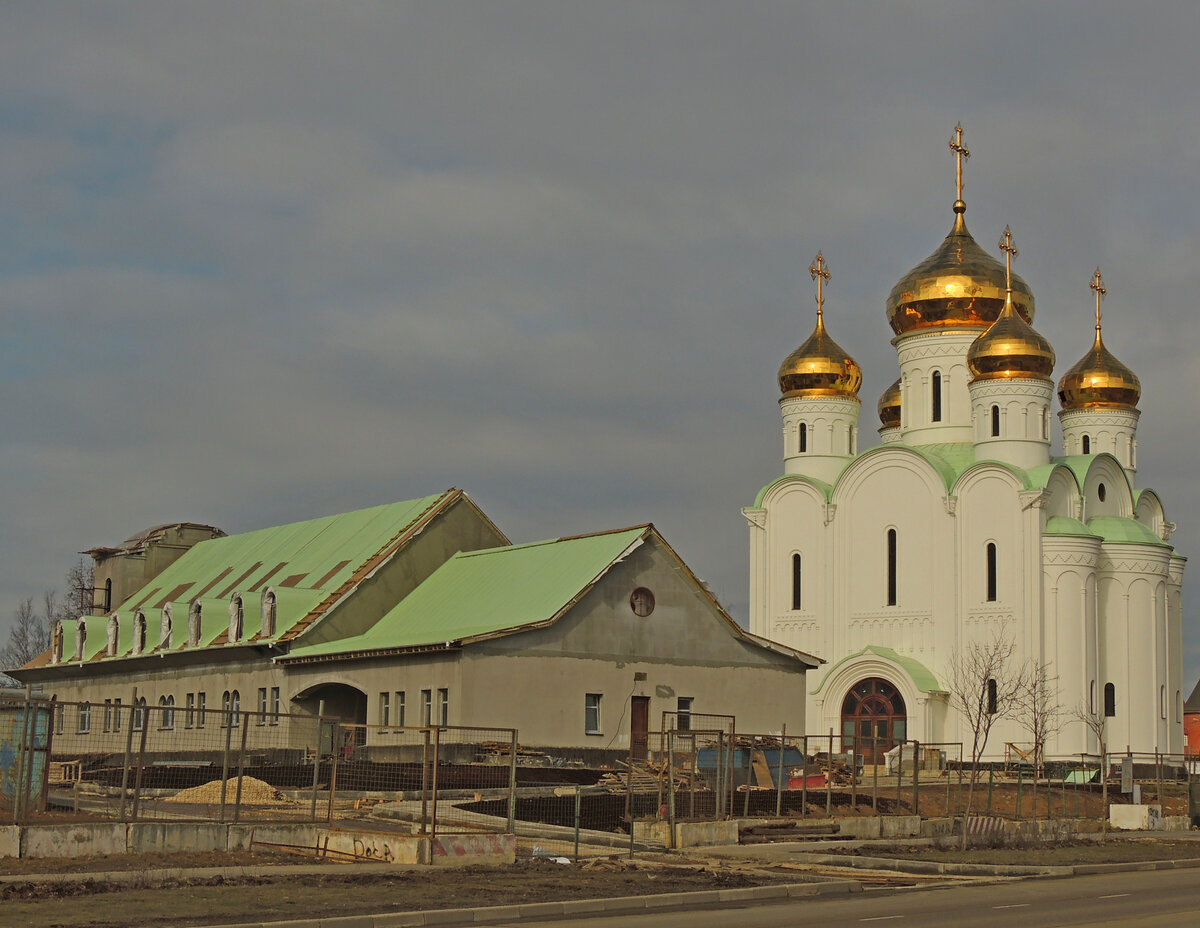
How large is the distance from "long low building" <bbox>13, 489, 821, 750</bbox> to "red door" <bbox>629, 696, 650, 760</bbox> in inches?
2.7

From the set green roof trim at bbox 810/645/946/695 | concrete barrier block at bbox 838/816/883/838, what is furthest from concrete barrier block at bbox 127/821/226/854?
green roof trim at bbox 810/645/946/695

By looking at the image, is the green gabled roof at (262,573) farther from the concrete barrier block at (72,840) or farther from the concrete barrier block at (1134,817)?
the concrete barrier block at (72,840)

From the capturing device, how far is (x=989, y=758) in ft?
196

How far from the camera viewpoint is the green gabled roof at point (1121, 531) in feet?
208

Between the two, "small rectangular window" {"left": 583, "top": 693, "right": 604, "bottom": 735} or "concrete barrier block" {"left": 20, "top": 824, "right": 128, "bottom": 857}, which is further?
"small rectangular window" {"left": 583, "top": 693, "right": 604, "bottom": 735}

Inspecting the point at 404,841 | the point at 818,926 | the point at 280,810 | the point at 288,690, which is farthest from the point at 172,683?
the point at 818,926

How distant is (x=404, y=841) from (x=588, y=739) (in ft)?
69.3

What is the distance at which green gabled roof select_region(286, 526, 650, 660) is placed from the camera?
44.7 m

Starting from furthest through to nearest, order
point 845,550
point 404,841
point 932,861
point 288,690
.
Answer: point 845,550, point 288,690, point 932,861, point 404,841

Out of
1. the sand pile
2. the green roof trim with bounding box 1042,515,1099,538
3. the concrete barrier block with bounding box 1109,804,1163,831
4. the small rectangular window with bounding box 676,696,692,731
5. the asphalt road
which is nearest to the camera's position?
the asphalt road

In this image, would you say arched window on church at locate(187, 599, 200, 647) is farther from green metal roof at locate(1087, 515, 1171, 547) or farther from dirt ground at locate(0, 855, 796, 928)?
green metal roof at locate(1087, 515, 1171, 547)

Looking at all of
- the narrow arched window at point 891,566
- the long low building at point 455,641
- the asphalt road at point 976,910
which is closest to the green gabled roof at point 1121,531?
the narrow arched window at point 891,566

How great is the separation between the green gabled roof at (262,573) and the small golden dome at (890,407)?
96.7 feet

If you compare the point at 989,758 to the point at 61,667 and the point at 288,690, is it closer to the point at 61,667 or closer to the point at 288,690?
the point at 288,690
